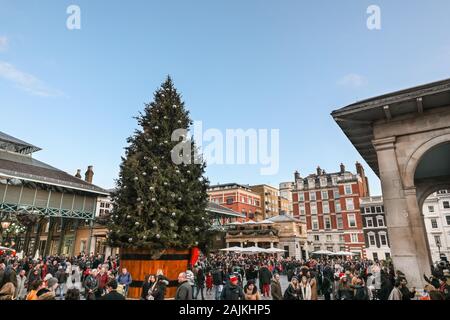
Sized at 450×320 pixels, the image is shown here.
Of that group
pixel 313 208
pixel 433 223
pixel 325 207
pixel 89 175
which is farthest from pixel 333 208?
pixel 89 175

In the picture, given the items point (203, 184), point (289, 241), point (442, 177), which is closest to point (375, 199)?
point (289, 241)

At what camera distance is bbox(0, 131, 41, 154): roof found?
30.3 m

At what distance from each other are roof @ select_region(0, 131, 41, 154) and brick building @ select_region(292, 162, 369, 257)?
5114 centimetres

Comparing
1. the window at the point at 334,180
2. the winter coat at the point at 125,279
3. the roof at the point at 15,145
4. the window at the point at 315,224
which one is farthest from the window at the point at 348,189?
the roof at the point at 15,145

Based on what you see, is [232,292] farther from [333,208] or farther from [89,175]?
[333,208]

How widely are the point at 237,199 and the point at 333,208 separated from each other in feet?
67.6

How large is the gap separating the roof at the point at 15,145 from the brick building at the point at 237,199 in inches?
1312

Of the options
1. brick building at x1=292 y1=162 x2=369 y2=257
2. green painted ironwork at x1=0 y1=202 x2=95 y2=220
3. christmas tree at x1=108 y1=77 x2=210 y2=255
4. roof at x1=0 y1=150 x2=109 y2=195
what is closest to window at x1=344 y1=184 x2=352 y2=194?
brick building at x1=292 y1=162 x2=369 y2=257

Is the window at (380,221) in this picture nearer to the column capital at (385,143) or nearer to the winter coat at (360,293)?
the column capital at (385,143)

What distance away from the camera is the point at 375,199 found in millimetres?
50781

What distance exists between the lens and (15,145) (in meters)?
31.1
